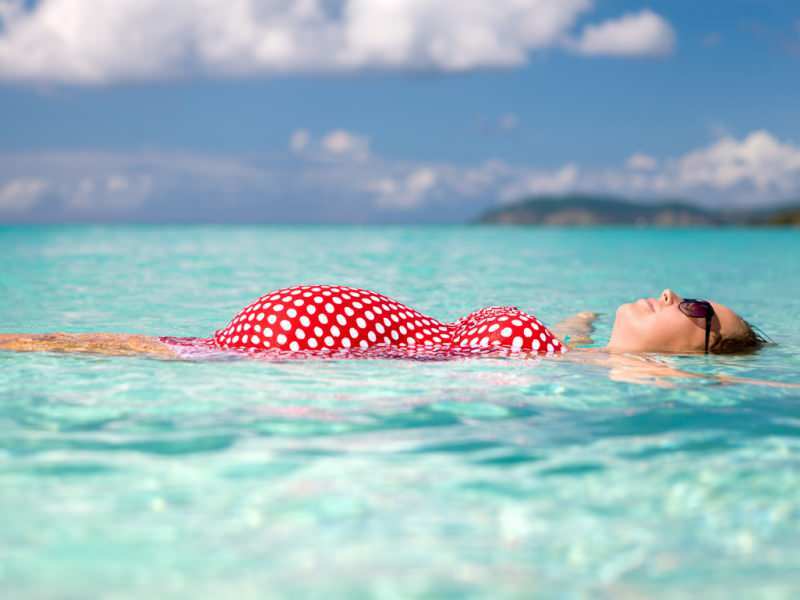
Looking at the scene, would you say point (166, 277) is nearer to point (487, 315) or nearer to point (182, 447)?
point (487, 315)

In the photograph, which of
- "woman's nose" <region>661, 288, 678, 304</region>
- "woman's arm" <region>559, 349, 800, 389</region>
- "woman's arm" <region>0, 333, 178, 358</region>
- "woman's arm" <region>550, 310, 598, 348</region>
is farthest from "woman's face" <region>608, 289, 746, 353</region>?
"woman's arm" <region>0, 333, 178, 358</region>

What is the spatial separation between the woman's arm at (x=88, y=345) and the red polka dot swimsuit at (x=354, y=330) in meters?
0.61

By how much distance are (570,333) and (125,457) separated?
23.5 feet

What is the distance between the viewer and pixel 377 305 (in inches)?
316

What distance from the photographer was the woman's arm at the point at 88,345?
25.6 ft

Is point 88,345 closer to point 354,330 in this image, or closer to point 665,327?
point 354,330

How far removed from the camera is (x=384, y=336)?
7957mm

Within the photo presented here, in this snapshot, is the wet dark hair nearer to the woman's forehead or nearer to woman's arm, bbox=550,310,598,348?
the woman's forehead

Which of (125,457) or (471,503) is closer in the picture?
(471,503)

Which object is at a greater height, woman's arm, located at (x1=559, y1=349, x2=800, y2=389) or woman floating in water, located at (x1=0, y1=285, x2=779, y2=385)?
woman floating in water, located at (x1=0, y1=285, x2=779, y2=385)

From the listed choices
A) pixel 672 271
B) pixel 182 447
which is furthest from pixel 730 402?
pixel 672 271

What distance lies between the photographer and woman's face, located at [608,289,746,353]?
7.71 metres

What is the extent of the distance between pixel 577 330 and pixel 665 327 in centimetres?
322

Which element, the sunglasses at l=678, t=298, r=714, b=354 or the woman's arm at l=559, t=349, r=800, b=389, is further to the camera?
the sunglasses at l=678, t=298, r=714, b=354
